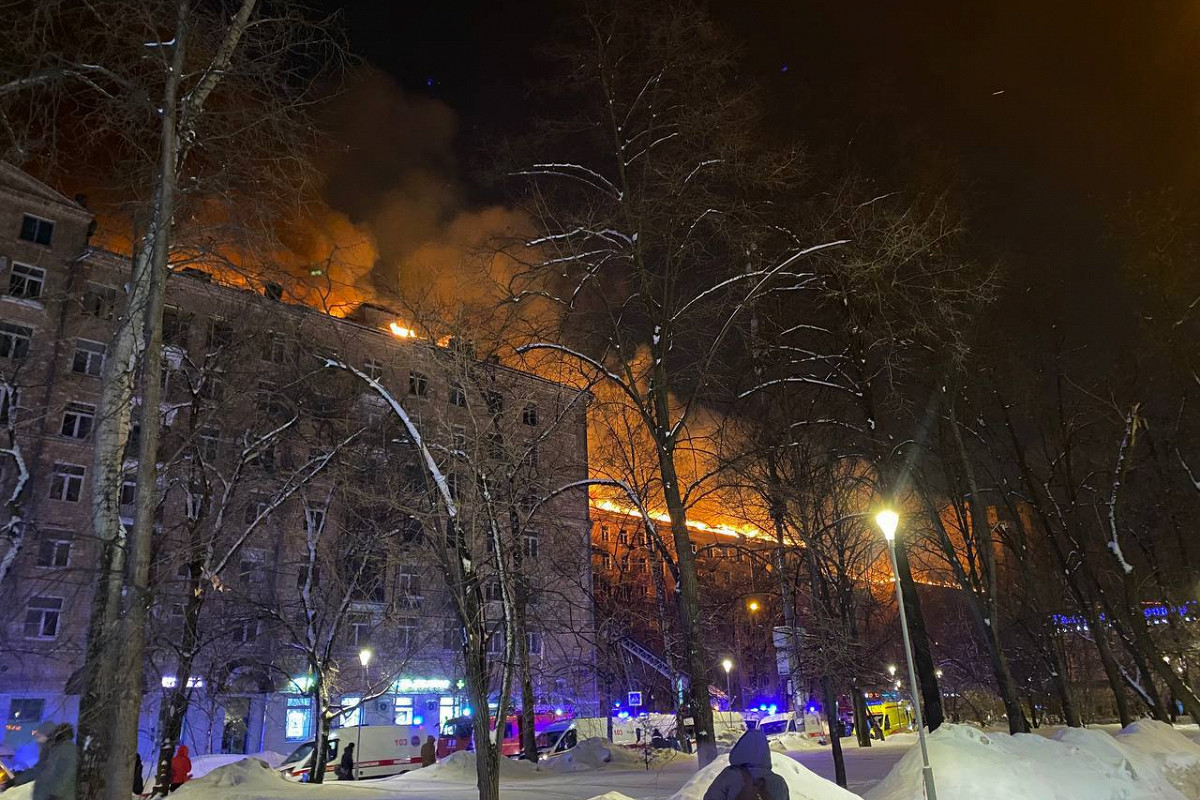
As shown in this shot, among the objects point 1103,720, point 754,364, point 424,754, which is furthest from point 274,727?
point 1103,720

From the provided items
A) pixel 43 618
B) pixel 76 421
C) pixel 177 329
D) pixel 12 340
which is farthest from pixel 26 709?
pixel 177 329

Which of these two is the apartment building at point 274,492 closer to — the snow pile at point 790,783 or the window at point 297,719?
the window at point 297,719

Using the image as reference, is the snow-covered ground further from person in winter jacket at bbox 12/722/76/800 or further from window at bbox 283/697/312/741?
window at bbox 283/697/312/741

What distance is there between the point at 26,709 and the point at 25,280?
18.4 metres

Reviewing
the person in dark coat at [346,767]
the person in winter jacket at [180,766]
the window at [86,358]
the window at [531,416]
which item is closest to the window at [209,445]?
the person in winter jacket at [180,766]

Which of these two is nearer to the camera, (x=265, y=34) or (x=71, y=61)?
(x=71, y=61)

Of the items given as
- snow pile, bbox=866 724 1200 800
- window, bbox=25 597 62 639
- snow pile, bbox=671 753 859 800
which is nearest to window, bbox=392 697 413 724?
window, bbox=25 597 62 639

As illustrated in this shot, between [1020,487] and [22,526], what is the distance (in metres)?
33.0

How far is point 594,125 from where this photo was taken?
617 inches

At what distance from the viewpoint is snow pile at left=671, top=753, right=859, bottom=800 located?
10336 millimetres

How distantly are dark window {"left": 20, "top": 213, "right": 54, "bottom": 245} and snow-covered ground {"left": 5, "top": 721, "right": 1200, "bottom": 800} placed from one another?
29.8 metres

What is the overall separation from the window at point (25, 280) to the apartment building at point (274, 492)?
0.38ft

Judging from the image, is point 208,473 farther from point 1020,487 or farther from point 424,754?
point 1020,487

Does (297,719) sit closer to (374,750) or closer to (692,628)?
(374,750)
